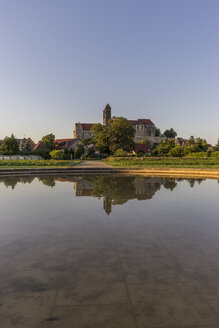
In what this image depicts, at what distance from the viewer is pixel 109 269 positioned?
158 inches

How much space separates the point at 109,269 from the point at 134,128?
379 ft

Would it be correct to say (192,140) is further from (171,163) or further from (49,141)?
(49,141)

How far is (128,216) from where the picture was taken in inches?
291

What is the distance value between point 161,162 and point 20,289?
28130 mm

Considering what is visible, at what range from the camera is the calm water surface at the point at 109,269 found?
9.57 ft

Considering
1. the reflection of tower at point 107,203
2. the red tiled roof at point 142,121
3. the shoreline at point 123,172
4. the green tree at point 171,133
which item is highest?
the red tiled roof at point 142,121

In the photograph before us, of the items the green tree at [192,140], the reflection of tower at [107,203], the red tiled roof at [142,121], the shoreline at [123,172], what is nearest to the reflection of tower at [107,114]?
the red tiled roof at [142,121]

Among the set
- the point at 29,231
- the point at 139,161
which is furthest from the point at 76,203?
the point at 139,161

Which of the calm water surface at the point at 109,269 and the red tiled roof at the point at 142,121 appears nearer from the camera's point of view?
the calm water surface at the point at 109,269

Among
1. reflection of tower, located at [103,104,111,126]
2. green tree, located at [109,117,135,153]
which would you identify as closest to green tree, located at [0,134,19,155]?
green tree, located at [109,117,135,153]

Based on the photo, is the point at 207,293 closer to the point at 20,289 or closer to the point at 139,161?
the point at 20,289

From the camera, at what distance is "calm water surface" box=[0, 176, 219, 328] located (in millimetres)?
2916

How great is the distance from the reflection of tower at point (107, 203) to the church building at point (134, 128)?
316 ft

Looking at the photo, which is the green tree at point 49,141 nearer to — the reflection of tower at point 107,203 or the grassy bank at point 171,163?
the grassy bank at point 171,163
